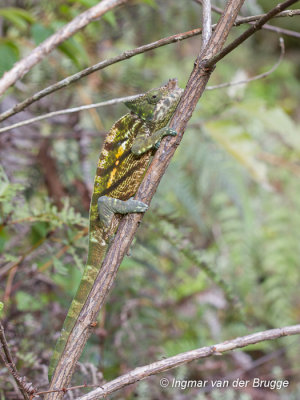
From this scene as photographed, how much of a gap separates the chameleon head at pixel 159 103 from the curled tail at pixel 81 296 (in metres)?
0.48

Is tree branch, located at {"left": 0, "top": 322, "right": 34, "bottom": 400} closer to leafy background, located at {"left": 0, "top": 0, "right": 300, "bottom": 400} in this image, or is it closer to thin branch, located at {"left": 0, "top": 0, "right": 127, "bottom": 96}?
leafy background, located at {"left": 0, "top": 0, "right": 300, "bottom": 400}

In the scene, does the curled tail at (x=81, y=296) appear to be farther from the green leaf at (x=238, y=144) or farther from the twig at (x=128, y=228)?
the green leaf at (x=238, y=144)

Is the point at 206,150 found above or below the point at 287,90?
below

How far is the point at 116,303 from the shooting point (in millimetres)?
2238

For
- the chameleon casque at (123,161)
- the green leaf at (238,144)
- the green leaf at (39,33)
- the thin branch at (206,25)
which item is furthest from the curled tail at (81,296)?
the green leaf at (238,144)

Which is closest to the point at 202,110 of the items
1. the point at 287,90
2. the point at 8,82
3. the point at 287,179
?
the point at 287,179

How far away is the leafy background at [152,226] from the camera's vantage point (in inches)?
68.0

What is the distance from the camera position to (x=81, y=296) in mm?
1267

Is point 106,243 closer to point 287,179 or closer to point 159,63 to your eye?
point 287,179

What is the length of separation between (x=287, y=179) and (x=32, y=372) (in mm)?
2750

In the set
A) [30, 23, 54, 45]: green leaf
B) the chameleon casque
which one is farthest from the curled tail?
[30, 23, 54, 45]: green leaf

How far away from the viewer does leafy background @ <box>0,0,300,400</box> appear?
1.73m

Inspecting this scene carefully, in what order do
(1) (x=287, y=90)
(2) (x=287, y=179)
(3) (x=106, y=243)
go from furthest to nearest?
1. (1) (x=287, y=90)
2. (2) (x=287, y=179)
3. (3) (x=106, y=243)

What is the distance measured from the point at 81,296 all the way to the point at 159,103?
0.70 m
